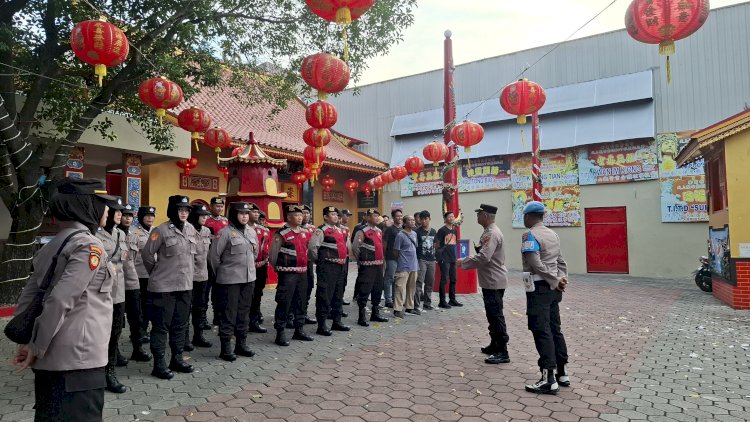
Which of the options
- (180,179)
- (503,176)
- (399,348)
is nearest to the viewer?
(399,348)

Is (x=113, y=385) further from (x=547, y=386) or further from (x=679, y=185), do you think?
(x=679, y=185)

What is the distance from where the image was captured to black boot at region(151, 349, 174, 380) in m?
4.72

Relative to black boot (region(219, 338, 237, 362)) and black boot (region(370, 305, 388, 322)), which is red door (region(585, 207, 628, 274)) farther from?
black boot (region(219, 338, 237, 362))

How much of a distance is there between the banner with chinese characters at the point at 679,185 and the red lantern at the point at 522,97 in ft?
27.4

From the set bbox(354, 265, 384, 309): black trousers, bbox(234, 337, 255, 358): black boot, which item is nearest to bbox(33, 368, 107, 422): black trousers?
bbox(234, 337, 255, 358): black boot

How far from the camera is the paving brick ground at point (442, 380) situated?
3.91 m

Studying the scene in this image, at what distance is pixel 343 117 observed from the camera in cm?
2261

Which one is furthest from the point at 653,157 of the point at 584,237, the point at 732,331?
the point at 732,331

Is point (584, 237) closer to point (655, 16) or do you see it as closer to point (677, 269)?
point (677, 269)

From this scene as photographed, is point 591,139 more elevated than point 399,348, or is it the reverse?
point 591,139

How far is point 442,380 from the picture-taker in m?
4.78

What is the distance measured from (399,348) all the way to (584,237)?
12306mm

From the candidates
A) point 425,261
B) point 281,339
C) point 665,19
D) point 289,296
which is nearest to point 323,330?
point 281,339

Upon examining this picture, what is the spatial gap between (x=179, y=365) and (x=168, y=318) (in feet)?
1.74
